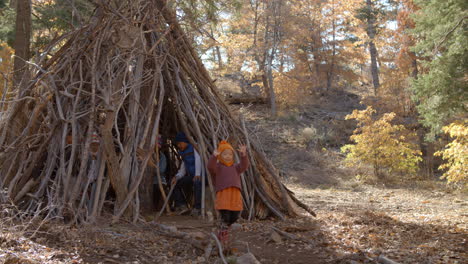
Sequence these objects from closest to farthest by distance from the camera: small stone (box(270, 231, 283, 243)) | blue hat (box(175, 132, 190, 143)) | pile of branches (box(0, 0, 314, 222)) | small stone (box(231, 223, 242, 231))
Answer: small stone (box(270, 231, 283, 243))
pile of branches (box(0, 0, 314, 222))
small stone (box(231, 223, 242, 231))
blue hat (box(175, 132, 190, 143))

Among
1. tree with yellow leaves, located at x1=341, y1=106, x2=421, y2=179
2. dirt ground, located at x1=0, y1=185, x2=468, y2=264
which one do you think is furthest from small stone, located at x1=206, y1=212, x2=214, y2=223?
tree with yellow leaves, located at x1=341, y1=106, x2=421, y2=179

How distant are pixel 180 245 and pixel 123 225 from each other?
0.94 metres

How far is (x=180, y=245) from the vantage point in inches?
175

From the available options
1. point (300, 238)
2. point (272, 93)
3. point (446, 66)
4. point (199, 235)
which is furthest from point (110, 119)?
point (272, 93)

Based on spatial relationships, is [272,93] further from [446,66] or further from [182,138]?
[182,138]

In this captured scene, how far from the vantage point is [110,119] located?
4.61 m

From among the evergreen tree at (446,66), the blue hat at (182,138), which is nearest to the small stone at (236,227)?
the blue hat at (182,138)

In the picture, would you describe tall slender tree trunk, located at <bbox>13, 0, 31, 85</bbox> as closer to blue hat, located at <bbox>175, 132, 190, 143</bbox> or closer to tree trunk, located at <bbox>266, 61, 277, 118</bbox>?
blue hat, located at <bbox>175, 132, 190, 143</bbox>

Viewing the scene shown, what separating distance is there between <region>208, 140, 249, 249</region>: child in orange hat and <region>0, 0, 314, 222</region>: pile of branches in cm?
117

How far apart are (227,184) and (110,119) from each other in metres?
1.48

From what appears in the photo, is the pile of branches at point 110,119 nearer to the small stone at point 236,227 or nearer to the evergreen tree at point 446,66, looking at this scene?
the small stone at point 236,227

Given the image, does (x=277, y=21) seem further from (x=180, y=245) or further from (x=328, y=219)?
(x=180, y=245)

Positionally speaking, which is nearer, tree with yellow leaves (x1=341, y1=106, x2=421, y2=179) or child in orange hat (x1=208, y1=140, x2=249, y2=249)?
child in orange hat (x1=208, y1=140, x2=249, y2=249)

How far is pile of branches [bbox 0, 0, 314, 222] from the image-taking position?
17.2 feet
